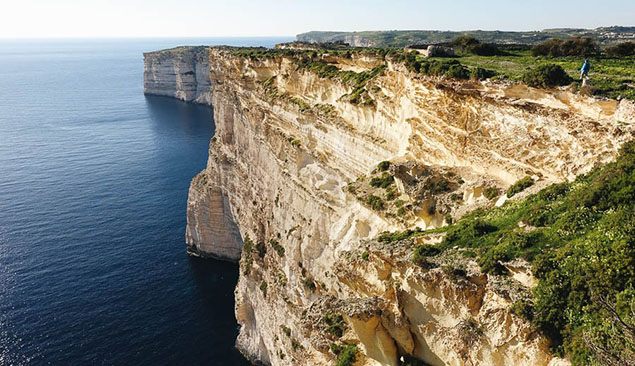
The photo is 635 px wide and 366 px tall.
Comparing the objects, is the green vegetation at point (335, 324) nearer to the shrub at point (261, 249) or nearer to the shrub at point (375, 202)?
the shrub at point (375, 202)

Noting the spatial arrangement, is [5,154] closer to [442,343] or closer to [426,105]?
[426,105]

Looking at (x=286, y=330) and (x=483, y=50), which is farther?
(x=483, y=50)

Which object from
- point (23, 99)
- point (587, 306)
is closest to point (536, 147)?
point (587, 306)

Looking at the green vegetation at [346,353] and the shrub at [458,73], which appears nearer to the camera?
the green vegetation at [346,353]

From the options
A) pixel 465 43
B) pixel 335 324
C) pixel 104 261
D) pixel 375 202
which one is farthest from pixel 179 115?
pixel 335 324

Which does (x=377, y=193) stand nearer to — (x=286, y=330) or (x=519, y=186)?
(x=519, y=186)

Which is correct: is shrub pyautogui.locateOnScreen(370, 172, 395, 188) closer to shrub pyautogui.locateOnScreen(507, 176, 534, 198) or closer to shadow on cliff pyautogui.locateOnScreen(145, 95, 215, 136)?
shrub pyautogui.locateOnScreen(507, 176, 534, 198)

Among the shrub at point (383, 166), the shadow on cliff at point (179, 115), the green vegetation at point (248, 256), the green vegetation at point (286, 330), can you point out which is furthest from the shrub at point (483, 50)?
the shadow on cliff at point (179, 115)
